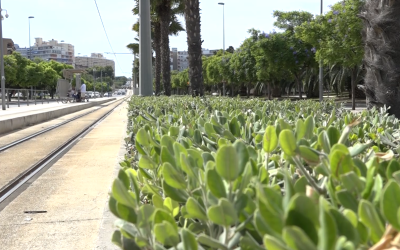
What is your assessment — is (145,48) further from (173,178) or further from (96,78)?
(96,78)

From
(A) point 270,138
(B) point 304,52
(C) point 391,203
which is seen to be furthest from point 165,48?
(C) point 391,203

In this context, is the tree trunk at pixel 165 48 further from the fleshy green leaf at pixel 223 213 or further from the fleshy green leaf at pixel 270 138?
the fleshy green leaf at pixel 223 213

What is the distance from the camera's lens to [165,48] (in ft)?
93.1

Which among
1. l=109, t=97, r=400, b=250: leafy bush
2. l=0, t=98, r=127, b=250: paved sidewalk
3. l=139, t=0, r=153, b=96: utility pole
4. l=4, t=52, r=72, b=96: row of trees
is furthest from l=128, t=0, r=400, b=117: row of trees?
l=4, t=52, r=72, b=96: row of trees

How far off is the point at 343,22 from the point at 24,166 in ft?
71.8

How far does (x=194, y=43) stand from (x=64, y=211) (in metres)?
10.8

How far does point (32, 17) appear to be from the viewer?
6931 centimetres

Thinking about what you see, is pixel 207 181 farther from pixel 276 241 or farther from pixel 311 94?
pixel 311 94

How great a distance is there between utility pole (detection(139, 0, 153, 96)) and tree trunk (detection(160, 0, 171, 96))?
8720 millimetres

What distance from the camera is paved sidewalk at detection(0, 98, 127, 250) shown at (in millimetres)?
4824

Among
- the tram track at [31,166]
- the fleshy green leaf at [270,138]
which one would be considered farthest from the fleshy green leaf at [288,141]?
the tram track at [31,166]

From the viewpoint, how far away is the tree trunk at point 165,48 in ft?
91.0

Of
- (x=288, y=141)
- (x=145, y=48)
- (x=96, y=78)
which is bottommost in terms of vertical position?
(x=288, y=141)

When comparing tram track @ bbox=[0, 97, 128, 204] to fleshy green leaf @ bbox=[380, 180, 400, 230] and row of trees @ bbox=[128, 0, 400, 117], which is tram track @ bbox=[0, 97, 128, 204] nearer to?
row of trees @ bbox=[128, 0, 400, 117]
